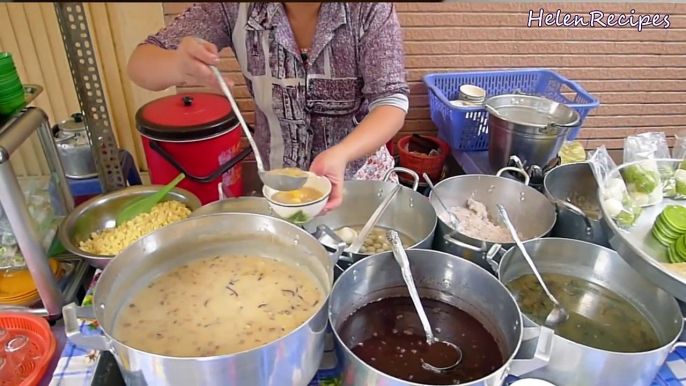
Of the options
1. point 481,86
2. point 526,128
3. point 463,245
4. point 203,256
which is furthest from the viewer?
point 481,86

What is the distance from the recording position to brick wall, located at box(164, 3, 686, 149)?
2342 mm

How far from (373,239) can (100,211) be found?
2.13 ft

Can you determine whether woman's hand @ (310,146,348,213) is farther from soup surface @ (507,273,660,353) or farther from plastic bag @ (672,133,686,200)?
plastic bag @ (672,133,686,200)

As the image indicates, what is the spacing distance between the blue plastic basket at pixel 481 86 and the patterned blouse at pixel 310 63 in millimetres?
665

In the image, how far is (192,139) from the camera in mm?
1650

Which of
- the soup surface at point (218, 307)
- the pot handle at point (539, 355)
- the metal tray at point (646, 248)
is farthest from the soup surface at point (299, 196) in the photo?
the metal tray at point (646, 248)

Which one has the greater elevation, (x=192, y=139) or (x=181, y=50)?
(x=181, y=50)

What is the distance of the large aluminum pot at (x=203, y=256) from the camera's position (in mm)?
638

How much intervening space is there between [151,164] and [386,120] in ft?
3.30

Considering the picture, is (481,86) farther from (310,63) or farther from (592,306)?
(592,306)

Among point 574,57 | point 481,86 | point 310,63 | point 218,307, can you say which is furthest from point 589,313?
point 574,57

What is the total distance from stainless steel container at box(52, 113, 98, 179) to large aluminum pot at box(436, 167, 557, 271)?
1.20 meters

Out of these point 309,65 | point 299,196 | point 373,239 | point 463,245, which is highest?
point 309,65

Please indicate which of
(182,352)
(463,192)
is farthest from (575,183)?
(182,352)
